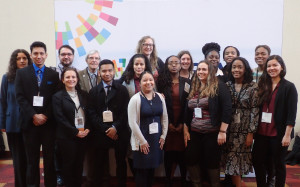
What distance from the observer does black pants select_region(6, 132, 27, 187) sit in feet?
8.51

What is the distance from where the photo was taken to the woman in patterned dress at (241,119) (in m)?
2.42

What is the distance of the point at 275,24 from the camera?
391 centimetres

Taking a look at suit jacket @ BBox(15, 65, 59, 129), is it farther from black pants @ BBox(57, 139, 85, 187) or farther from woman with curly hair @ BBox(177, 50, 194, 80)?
woman with curly hair @ BBox(177, 50, 194, 80)

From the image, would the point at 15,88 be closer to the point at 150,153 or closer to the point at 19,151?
the point at 19,151

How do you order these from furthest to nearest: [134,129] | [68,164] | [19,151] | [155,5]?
[155,5] → [19,151] → [68,164] → [134,129]

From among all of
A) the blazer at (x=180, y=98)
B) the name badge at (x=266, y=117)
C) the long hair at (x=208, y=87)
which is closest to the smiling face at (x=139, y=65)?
the blazer at (x=180, y=98)

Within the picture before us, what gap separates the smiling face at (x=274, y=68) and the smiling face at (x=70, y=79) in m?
2.03

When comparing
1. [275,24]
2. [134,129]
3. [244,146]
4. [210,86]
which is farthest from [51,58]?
[275,24]

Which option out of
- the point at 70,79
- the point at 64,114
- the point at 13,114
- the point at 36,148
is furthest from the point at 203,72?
the point at 13,114

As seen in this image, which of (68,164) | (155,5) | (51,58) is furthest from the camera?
(51,58)

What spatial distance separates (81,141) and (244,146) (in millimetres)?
1759

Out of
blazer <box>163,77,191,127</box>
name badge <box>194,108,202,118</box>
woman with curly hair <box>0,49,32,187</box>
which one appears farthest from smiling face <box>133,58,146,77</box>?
woman with curly hair <box>0,49,32,187</box>

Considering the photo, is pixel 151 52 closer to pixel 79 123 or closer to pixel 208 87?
pixel 208 87

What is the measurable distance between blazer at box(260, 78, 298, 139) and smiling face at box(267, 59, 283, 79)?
0.13 m
